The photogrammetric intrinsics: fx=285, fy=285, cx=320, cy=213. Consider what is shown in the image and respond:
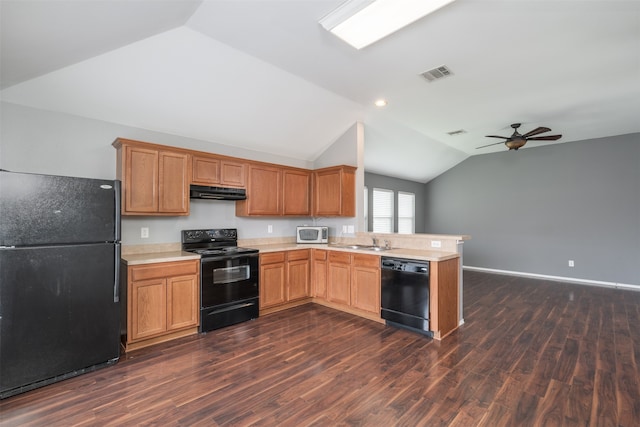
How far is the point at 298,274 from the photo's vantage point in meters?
4.29

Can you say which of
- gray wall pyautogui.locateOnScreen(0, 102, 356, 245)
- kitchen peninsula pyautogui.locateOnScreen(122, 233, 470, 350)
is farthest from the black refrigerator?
gray wall pyautogui.locateOnScreen(0, 102, 356, 245)

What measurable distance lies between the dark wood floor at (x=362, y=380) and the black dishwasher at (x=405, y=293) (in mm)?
155

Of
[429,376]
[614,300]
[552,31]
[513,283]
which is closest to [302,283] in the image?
[429,376]

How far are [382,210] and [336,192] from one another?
352 centimetres

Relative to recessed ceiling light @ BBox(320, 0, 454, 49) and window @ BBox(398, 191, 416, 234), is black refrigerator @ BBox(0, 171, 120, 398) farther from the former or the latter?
window @ BBox(398, 191, 416, 234)

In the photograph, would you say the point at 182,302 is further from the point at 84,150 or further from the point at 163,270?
the point at 84,150

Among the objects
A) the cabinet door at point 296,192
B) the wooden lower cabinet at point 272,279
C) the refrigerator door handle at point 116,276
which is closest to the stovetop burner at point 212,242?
the wooden lower cabinet at point 272,279

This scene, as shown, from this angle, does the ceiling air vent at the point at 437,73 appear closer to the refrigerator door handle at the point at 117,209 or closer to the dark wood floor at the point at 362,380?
the dark wood floor at the point at 362,380

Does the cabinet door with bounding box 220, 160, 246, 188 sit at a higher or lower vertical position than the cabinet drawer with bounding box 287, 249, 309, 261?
higher

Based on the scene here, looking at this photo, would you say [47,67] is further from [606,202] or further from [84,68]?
[606,202]

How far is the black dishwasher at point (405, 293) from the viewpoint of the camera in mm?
3215

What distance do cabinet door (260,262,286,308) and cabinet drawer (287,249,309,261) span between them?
17 cm

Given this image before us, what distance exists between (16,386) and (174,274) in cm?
134

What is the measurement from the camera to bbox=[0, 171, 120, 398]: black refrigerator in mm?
2117
